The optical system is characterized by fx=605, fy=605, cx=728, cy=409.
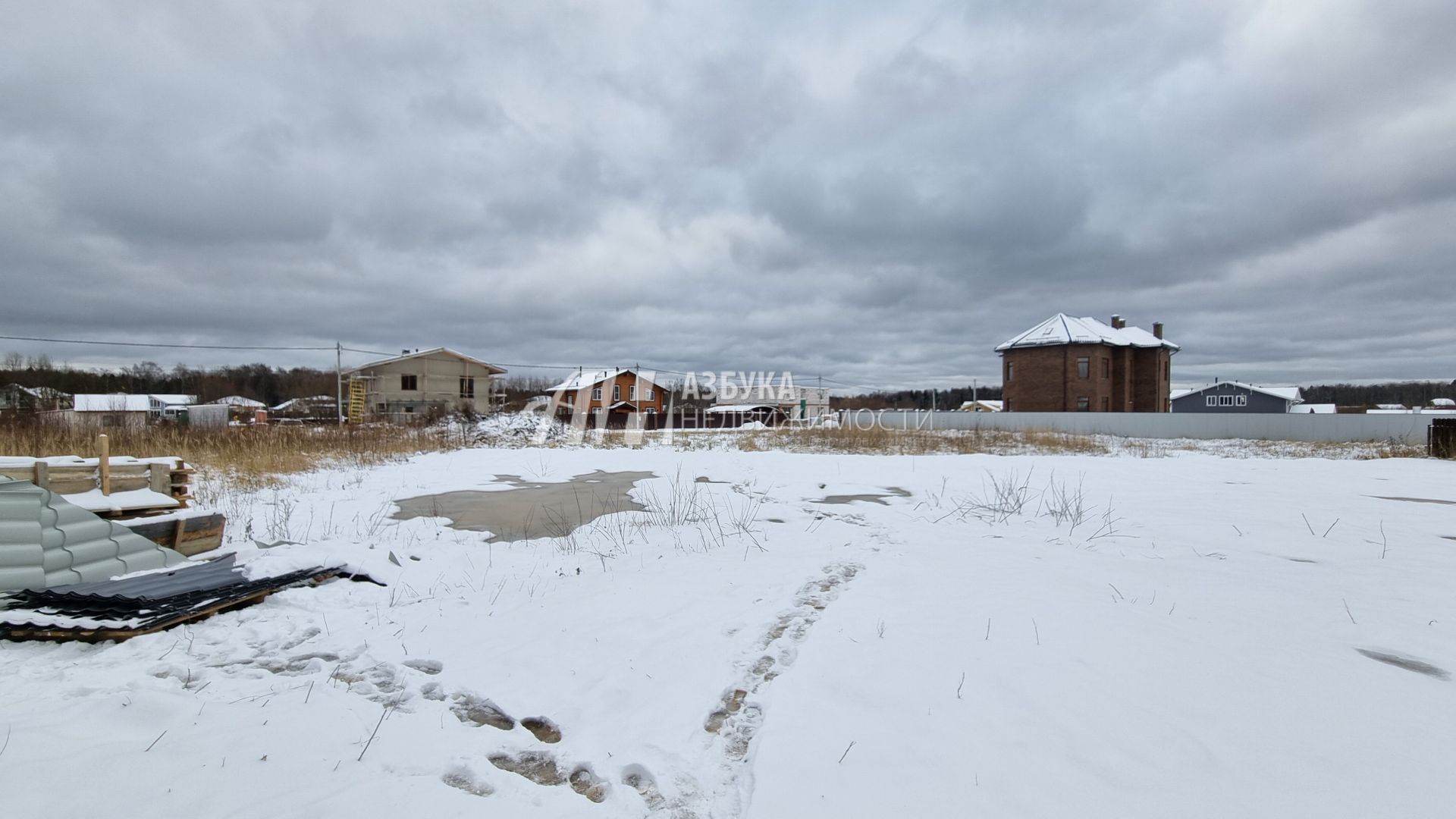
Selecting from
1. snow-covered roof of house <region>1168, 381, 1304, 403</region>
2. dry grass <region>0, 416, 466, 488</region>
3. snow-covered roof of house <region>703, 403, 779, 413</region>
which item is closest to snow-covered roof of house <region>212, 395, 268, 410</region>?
dry grass <region>0, 416, 466, 488</region>

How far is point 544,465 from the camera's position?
13.7m

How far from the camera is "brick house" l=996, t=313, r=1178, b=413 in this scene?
38.7 metres

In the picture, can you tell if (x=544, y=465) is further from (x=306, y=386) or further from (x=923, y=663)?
(x=306, y=386)

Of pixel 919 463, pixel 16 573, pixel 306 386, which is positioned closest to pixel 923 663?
pixel 16 573

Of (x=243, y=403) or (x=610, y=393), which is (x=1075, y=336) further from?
(x=243, y=403)

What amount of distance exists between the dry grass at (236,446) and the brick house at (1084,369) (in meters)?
36.0

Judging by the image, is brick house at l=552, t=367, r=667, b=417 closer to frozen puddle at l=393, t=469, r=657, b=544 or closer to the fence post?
frozen puddle at l=393, t=469, r=657, b=544

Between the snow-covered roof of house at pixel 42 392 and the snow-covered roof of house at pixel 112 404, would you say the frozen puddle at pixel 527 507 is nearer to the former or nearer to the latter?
the snow-covered roof of house at pixel 112 404

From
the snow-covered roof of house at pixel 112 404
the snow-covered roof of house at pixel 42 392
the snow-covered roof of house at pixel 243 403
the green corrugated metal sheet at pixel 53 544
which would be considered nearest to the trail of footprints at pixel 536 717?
the green corrugated metal sheet at pixel 53 544

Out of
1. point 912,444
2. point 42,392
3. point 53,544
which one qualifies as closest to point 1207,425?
point 912,444

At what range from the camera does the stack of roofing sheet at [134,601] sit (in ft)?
10.8

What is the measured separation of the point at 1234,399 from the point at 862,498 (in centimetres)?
5987

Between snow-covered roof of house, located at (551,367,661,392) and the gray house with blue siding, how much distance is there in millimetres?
44667

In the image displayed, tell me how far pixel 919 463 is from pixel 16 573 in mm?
13465
